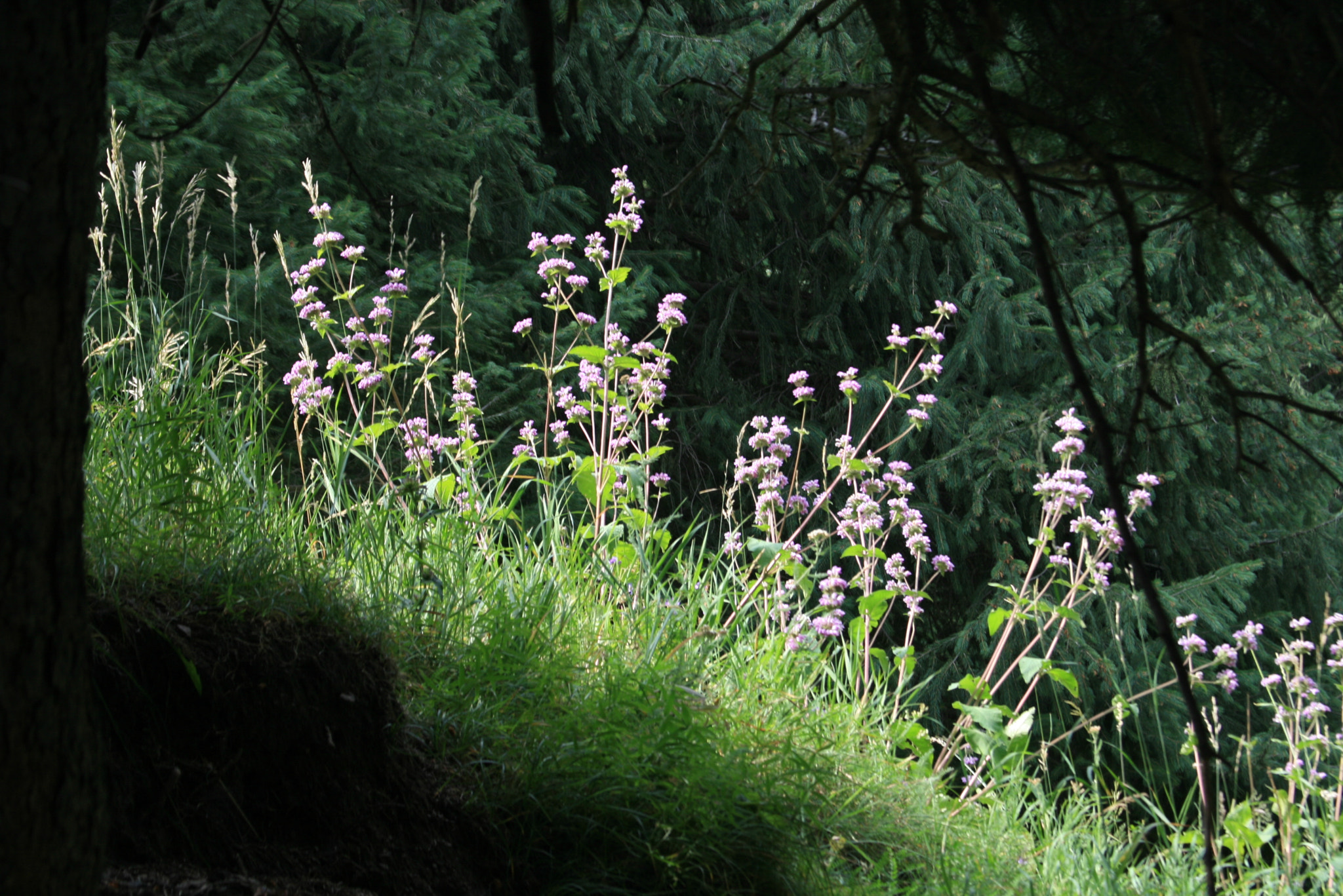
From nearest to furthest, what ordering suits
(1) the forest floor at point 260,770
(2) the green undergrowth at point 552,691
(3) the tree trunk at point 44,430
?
(3) the tree trunk at point 44,430 → (1) the forest floor at point 260,770 → (2) the green undergrowth at point 552,691

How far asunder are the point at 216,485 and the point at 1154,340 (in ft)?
18.1

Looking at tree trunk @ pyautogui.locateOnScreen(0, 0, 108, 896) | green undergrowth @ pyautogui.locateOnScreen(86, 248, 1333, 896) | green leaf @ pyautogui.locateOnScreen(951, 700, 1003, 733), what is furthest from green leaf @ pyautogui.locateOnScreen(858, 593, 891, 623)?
tree trunk @ pyautogui.locateOnScreen(0, 0, 108, 896)

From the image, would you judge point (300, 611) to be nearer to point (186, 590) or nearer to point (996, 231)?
point (186, 590)

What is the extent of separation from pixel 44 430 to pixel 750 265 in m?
5.95

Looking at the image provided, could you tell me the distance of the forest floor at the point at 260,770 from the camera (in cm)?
142

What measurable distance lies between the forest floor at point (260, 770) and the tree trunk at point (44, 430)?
605 millimetres

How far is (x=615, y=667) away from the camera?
209cm

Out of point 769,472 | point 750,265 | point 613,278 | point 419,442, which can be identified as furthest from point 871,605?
point 750,265

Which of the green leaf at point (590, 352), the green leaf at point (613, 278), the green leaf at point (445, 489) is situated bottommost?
the green leaf at point (445, 489)

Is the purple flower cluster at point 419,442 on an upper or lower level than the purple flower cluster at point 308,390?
lower

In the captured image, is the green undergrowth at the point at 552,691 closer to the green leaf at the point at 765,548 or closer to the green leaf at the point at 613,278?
the green leaf at the point at 765,548

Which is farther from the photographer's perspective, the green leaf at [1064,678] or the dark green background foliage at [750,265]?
the dark green background foliage at [750,265]

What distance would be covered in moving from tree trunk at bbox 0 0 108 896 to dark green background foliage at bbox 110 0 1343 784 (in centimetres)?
319

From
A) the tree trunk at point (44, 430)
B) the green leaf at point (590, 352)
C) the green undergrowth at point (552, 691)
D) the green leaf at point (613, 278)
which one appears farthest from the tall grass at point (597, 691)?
the tree trunk at point (44, 430)
